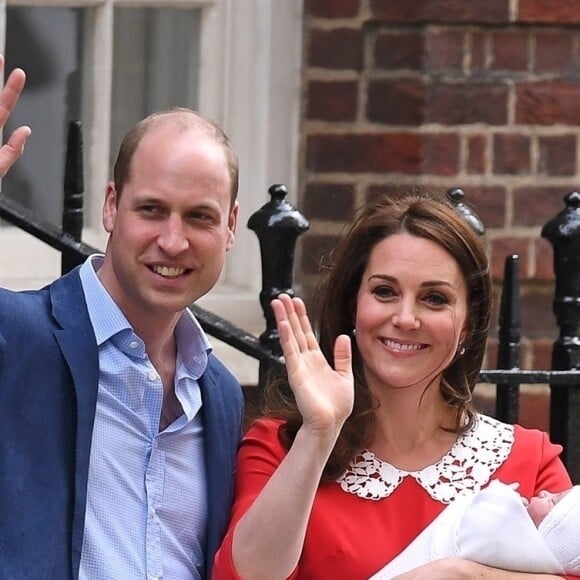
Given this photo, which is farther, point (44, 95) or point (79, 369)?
point (44, 95)

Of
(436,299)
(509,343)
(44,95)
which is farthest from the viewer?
(44,95)

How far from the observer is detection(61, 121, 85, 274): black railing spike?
394 centimetres

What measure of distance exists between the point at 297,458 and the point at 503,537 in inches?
16.0

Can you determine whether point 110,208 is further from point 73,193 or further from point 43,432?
point 73,193

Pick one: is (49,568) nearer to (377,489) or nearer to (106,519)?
(106,519)

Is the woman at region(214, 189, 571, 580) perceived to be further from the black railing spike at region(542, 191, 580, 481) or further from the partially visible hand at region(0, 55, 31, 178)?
the black railing spike at region(542, 191, 580, 481)

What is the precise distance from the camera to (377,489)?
334 centimetres

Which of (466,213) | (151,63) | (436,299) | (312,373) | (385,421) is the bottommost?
(385,421)

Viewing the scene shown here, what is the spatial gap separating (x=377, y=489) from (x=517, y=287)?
3.57 feet

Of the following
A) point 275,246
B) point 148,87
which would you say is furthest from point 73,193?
point 148,87

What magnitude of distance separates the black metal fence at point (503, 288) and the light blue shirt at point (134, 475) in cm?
75

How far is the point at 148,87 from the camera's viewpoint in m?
5.17

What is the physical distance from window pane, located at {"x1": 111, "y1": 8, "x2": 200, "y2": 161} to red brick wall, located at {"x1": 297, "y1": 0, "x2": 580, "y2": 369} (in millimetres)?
364

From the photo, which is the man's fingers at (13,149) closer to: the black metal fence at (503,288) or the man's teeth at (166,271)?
the man's teeth at (166,271)
